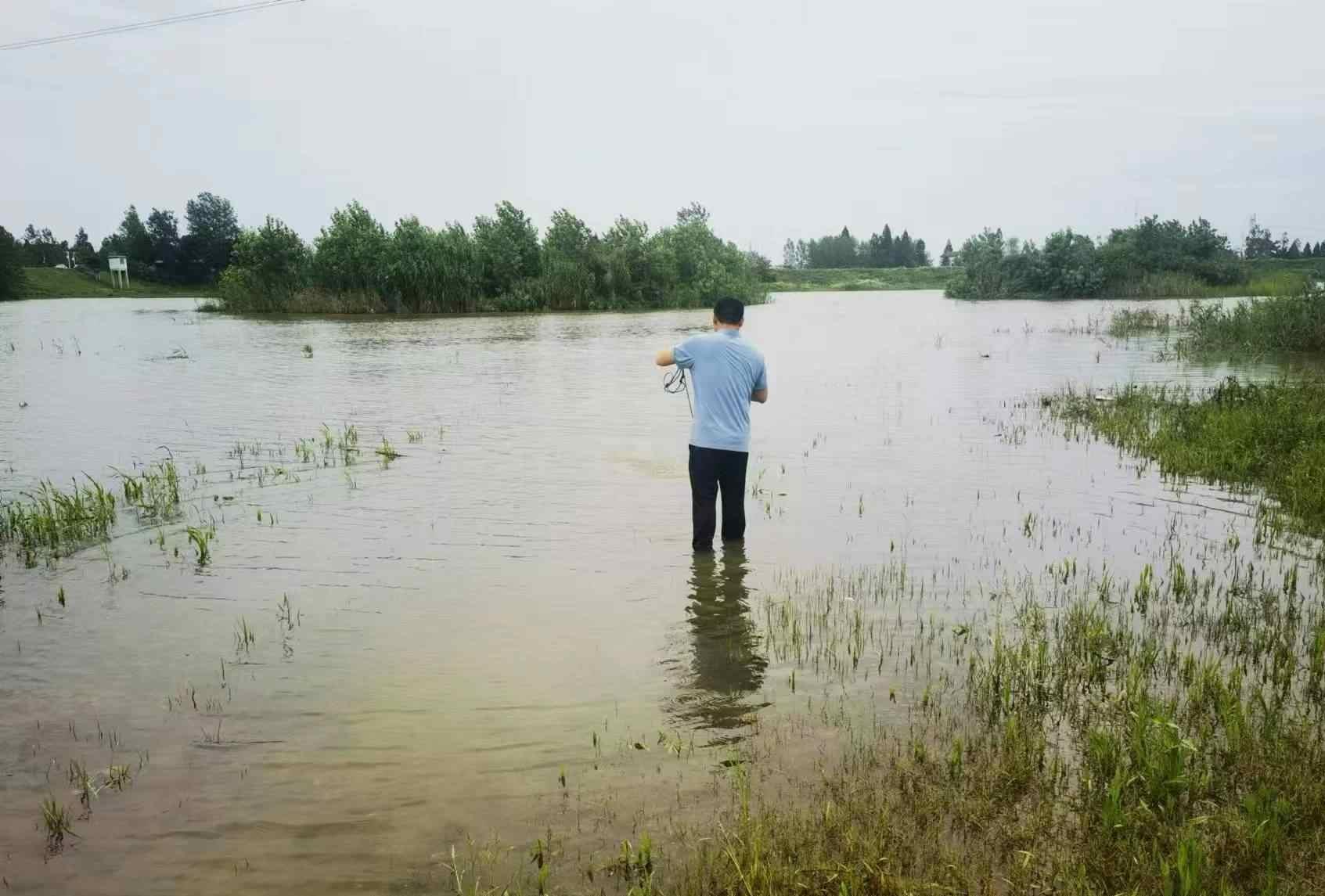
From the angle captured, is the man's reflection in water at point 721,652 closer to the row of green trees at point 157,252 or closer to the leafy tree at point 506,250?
the leafy tree at point 506,250

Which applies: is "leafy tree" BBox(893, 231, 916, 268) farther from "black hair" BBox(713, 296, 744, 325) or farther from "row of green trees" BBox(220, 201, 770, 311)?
"black hair" BBox(713, 296, 744, 325)

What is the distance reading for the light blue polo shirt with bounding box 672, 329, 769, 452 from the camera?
7996mm

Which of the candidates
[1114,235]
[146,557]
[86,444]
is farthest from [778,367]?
[1114,235]

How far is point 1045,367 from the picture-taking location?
24.9 meters

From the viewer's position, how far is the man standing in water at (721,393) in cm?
799

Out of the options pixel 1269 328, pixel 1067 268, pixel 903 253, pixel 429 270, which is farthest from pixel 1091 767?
pixel 903 253

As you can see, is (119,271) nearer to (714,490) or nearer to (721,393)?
(714,490)

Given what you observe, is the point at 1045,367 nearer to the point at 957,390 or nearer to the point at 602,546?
the point at 957,390

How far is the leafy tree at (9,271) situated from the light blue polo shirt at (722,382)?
82.0 m

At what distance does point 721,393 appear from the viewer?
26.3 feet

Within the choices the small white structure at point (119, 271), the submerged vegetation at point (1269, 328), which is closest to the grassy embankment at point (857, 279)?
the small white structure at point (119, 271)

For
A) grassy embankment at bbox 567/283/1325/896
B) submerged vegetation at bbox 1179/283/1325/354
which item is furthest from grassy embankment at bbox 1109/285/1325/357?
grassy embankment at bbox 567/283/1325/896

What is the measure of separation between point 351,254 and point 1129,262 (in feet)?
176

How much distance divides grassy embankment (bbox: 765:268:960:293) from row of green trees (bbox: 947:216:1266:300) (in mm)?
43092
